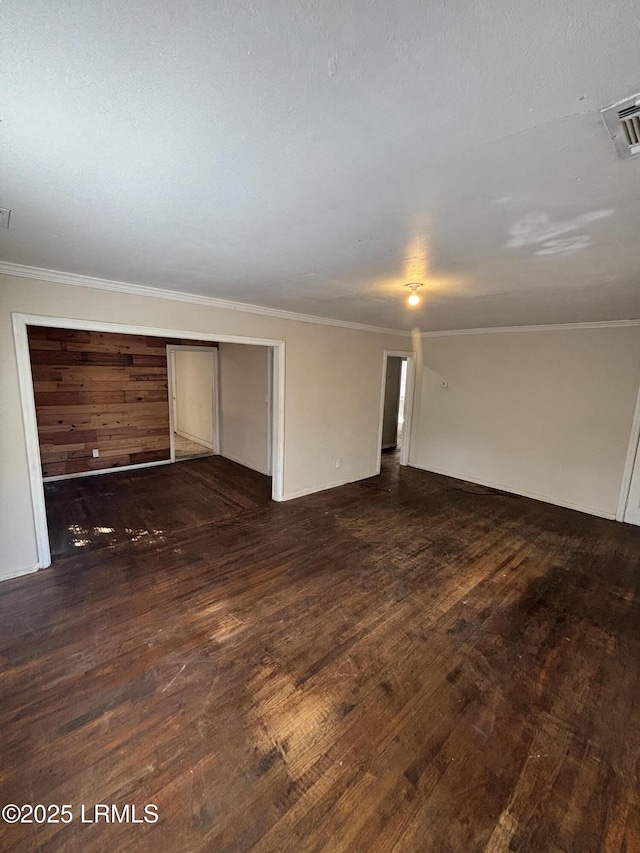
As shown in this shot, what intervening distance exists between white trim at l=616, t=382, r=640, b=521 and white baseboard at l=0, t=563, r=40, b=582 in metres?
6.21

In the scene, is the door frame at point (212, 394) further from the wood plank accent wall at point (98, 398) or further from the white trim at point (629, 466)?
the white trim at point (629, 466)

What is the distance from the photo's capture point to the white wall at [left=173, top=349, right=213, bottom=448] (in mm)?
6824

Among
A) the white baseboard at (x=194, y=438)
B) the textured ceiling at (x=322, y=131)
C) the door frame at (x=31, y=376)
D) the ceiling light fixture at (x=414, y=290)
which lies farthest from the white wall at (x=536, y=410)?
the white baseboard at (x=194, y=438)

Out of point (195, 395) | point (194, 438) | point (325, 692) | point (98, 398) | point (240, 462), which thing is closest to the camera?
point (325, 692)

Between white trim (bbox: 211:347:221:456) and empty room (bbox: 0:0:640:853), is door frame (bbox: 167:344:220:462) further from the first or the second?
empty room (bbox: 0:0:640:853)

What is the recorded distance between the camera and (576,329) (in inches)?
Answer: 176

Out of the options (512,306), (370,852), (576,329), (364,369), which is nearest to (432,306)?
(512,306)

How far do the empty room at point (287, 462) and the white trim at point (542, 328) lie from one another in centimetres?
5

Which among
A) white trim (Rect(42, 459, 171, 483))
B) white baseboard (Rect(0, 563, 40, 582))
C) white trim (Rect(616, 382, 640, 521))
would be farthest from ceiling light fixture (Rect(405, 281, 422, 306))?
white trim (Rect(42, 459, 171, 483))

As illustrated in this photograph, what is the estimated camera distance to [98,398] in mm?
5570

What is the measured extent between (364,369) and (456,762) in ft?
14.7

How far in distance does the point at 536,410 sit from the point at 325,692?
4.52 m

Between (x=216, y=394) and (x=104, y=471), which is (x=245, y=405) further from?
(x=104, y=471)

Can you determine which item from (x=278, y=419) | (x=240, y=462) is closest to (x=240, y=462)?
(x=240, y=462)
